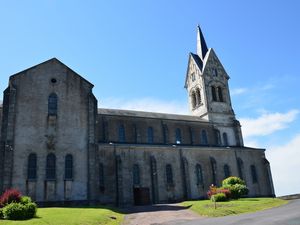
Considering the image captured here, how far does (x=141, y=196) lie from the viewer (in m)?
35.1

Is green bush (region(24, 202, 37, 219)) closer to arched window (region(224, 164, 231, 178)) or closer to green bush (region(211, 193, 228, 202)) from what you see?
green bush (region(211, 193, 228, 202))

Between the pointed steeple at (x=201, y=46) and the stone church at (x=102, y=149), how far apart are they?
11429 mm

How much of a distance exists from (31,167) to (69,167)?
349 cm

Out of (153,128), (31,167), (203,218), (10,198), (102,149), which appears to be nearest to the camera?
(203,218)

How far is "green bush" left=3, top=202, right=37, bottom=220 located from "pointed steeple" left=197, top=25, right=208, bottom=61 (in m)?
41.7

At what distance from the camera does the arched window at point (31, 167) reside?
28.9 m

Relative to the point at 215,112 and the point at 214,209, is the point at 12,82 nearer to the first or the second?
the point at 214,209

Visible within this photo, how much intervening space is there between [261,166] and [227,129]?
24.9ft

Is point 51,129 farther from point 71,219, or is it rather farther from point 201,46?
point 201,46

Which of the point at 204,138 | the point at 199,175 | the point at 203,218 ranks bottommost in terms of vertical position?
the point at 203,218

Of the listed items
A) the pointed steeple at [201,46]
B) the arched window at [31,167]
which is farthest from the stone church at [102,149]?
the pointed steeple at [201,46]

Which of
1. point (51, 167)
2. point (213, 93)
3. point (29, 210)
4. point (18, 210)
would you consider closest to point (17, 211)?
point (18, 210)

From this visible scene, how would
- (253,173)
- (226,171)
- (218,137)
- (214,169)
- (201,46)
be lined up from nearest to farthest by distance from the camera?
(214,169) < (226,171) < (253,173) < (218,137) < (201,46)

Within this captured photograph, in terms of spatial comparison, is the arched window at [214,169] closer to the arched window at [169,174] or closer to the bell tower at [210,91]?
the arched window at [169,174]
